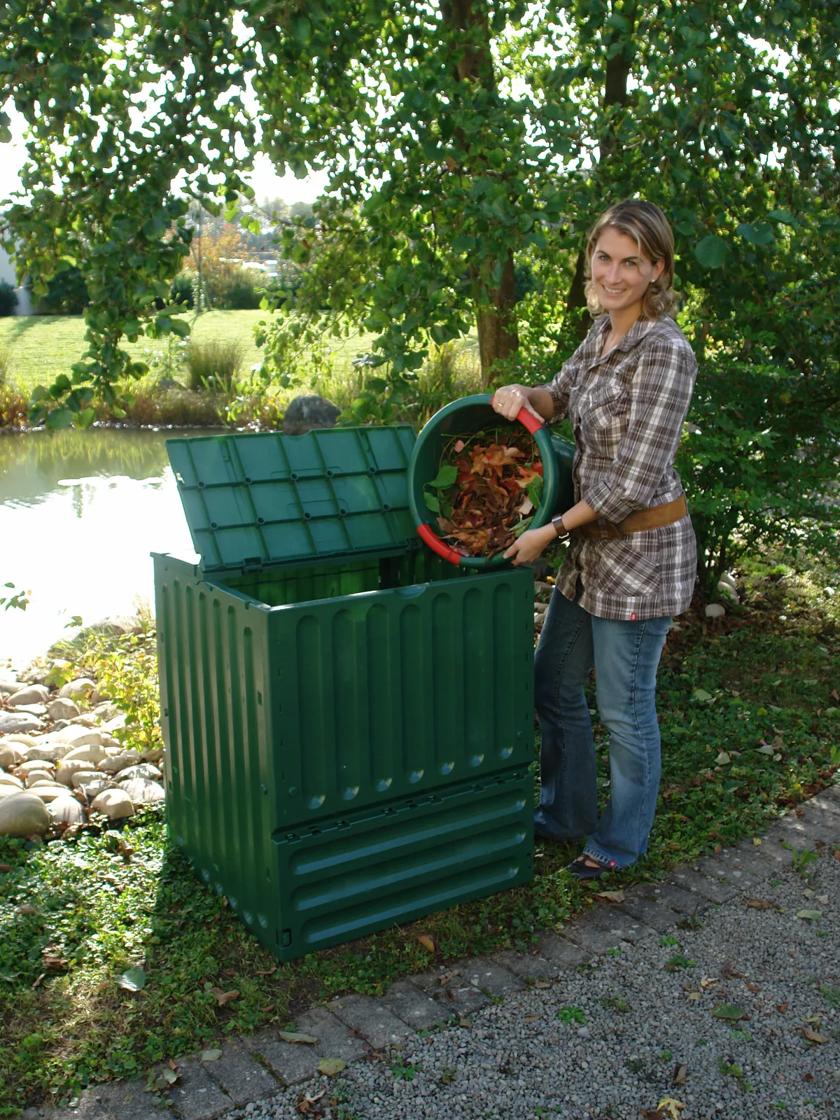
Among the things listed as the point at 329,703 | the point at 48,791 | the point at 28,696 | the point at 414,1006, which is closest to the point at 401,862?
the point at 414,1006

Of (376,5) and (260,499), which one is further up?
(376,5)

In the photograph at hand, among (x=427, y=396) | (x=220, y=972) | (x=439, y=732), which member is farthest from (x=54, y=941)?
(x=427, y=396)

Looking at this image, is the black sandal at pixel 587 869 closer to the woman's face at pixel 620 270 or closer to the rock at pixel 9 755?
the woman's face at pixel 620 270

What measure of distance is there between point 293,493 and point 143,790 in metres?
1.40

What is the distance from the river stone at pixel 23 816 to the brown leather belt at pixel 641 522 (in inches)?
82.9

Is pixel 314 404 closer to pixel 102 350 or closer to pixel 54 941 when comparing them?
pixel 102 350

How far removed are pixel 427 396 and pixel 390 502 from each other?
628cm

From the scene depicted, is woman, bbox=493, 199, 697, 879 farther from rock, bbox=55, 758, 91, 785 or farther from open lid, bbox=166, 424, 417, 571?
rock, bbox=55, 758, 91, 785

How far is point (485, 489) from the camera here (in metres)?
3.57

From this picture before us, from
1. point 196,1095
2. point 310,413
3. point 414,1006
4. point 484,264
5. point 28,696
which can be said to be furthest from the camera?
point 310,413

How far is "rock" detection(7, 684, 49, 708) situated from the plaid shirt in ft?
10.6

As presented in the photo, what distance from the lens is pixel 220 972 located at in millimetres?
3088

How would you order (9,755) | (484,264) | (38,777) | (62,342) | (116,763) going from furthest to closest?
(62,342), (9,755), (116,763), (38,777), (484,264)

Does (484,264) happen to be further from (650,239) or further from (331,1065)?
(331,1065)
